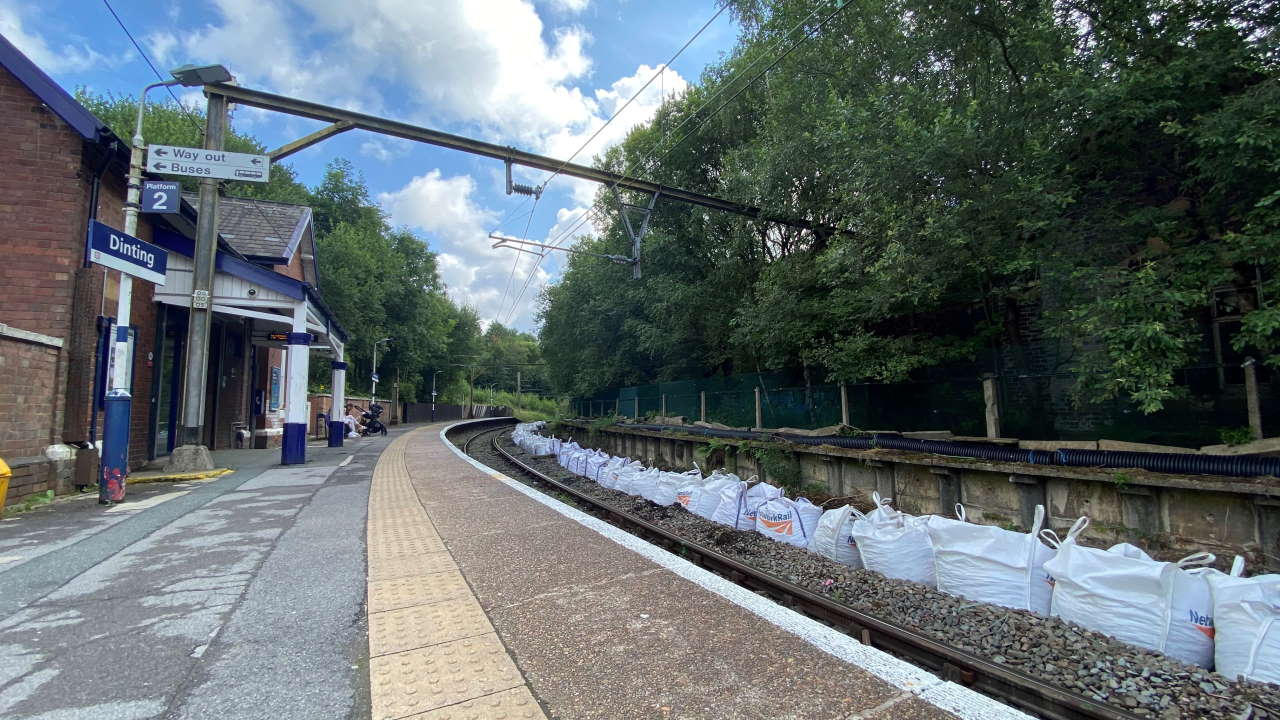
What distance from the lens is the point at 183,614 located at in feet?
11.8

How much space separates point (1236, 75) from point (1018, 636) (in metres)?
6.69

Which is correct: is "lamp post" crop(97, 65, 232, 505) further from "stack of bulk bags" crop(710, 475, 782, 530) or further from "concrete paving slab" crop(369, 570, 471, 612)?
"stack of bulk bags" crop(710, 475, 782, 530)

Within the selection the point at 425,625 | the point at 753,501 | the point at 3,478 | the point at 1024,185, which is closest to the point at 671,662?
the point at 425,625

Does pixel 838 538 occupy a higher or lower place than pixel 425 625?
lower

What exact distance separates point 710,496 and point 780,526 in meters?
1.49

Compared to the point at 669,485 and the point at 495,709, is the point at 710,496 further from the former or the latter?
the point at 495,709

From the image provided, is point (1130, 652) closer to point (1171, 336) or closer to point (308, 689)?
point (1171, 336)

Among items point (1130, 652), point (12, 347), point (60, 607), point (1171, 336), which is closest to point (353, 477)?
point (12, 347)

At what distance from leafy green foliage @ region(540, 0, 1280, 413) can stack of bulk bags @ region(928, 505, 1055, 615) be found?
2.25 meters

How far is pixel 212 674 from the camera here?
2.82 metres

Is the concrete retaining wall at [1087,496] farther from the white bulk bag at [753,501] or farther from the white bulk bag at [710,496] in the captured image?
the white bulk bag at [710,496]

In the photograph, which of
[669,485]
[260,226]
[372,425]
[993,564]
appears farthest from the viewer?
[372,425]

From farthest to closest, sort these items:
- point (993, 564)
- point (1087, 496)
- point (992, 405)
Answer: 1. point (992, 405)
2. point (1087, 496)
3. point (993, 564)

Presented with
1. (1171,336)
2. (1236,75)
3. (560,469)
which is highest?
(1236,75)
